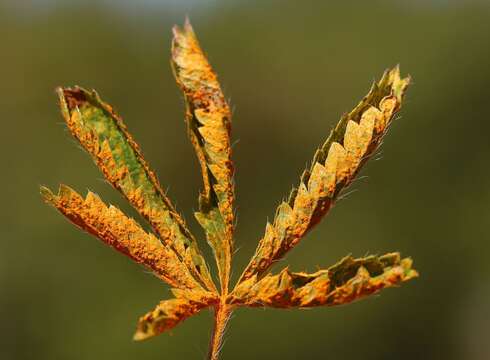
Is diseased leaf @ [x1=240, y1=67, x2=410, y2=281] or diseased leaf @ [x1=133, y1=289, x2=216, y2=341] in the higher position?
diseased leaf @ [x1=240, y1=67, x2=410, y2=281]

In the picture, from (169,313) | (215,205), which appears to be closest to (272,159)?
(215,205)

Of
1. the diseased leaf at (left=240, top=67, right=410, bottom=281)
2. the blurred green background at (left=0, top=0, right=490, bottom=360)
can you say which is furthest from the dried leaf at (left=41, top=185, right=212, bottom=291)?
the blurred green background at (left=0, top=0, right=490, bottom=360)

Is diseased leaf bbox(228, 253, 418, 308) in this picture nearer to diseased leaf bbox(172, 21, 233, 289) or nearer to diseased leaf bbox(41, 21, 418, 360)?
diseased leaf bbox(41, 21, 418, 360)

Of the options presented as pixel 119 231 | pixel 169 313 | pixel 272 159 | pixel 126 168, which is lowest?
pixel 169 313

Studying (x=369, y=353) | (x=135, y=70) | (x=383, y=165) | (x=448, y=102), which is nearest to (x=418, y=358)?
(x=369, y=353)

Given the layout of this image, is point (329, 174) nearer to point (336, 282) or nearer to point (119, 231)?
point (336, 282)

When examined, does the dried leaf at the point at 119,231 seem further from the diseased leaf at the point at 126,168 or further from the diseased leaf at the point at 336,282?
the diseased leaf at the point at 336,282
